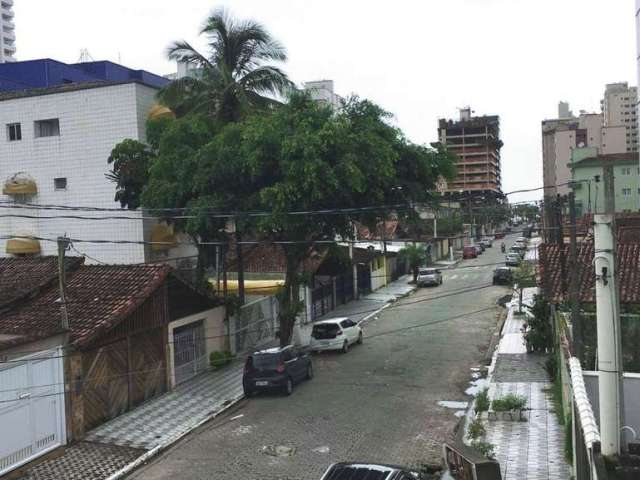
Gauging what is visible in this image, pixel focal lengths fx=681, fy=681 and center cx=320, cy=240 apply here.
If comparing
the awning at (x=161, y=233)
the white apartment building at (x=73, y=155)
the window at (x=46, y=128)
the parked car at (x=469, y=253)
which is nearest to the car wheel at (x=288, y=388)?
the awning at (x=161, y=233)

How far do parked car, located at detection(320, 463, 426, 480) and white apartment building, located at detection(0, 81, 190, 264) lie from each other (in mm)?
19050

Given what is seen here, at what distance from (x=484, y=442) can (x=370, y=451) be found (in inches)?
103

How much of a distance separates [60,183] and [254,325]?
35.0ft

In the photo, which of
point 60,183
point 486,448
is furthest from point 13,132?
point 486,448

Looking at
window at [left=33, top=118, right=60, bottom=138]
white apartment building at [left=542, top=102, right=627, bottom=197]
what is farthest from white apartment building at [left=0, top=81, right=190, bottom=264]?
white apartment building at [left=542, top=102, right=627, bottom=197]

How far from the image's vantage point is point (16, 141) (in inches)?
1187

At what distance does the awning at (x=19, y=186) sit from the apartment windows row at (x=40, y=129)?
1965 millimetres

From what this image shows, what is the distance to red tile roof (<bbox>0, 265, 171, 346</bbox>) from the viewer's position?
17.2 metres

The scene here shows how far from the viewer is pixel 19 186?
29.5 m

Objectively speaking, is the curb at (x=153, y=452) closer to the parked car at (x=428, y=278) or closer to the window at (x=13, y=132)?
the window at (x=13, y=132)

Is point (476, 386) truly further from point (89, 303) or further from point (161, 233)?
point (161, 233)

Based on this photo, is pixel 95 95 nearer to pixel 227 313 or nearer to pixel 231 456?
pixel 227 313

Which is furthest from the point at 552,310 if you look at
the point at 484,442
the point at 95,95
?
the point at 95,95

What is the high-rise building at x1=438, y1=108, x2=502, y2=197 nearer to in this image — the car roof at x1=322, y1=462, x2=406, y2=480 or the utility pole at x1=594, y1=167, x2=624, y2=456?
the car roof at x1=322, y1=462, x2=406, y2=480
